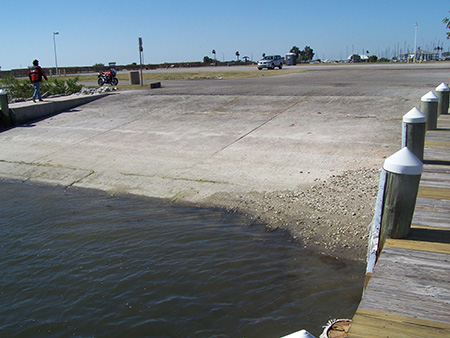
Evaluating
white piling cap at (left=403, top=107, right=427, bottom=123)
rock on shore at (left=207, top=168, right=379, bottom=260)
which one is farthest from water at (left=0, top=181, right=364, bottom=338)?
white piling cap at (left=403, top=107, right=427, bottom=123)

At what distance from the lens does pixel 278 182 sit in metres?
8.98

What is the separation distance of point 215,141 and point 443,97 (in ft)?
19.9

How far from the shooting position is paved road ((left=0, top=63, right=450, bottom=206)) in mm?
9602

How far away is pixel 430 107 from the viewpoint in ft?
30.6

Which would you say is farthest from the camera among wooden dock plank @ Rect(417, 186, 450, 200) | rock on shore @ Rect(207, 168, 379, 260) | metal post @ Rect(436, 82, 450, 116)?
metal post @ Rect(436, 82, 450, 116)

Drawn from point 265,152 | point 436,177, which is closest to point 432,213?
point 436,177

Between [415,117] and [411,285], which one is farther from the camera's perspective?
[415,117]

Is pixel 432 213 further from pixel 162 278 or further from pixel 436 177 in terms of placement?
pixel 162 278

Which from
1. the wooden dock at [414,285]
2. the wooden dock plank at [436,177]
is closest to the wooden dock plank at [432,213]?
the wooden dock at [414,285]

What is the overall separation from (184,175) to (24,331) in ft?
17.4

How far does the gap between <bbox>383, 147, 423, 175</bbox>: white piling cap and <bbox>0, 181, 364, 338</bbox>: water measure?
182 cm

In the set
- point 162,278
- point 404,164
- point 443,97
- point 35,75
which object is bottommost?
point 162,278

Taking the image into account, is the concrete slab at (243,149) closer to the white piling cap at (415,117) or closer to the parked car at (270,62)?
the white piling cap at (415,117)

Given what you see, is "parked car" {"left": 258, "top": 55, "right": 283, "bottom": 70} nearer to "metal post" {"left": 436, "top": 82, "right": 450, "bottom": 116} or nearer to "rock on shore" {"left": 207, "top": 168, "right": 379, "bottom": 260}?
A: "metal post" {"left": 436, "top": 82, "right": 450, "bottom": 116}
